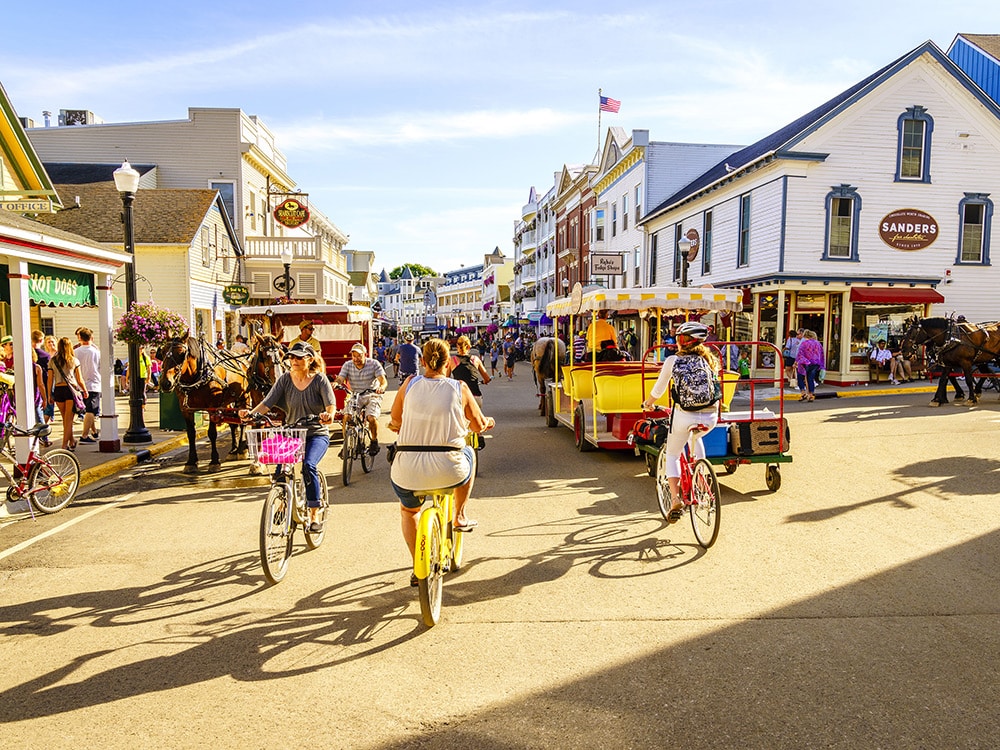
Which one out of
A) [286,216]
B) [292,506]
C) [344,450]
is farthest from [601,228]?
[292,506]

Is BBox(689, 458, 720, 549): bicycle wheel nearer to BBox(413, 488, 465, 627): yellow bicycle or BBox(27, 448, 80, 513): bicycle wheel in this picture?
BBox(413, 488, 465, 627): yellow bicycle

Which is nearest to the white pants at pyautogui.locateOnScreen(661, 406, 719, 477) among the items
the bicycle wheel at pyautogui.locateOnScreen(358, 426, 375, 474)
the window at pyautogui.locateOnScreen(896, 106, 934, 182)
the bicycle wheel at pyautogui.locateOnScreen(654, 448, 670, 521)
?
the bicycle wheel at pyautogui.locateOnScreen(654, 448, 670, 521)

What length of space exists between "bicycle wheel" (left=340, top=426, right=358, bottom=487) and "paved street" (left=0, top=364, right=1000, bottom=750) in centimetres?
89

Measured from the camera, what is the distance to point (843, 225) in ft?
77.2

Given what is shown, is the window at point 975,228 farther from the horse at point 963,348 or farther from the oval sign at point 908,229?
the horse at point 963,348

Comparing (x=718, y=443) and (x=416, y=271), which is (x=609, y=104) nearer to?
(x=718, y=443)

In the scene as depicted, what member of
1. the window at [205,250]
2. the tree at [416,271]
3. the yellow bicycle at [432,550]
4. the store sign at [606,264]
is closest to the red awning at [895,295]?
the store sign at [606,264]

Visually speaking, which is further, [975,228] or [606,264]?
[606,264]

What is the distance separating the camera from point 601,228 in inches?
1720

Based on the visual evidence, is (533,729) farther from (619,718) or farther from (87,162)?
(87,162)

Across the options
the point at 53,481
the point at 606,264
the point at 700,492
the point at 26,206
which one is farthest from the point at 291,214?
the point at 700,492

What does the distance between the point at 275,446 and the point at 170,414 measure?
845 centimetres

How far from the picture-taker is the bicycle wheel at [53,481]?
8052mm

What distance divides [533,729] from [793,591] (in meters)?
2.80
